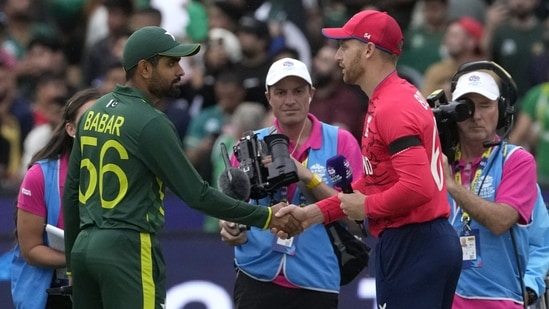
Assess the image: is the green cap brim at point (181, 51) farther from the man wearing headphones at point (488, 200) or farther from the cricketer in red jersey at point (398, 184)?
the man wearing headphones at point (488, 200)

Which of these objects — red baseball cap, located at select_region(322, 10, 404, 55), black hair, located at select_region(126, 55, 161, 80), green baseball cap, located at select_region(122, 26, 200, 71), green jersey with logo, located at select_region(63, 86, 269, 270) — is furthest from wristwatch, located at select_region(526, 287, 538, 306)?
black hair, located at select_region(126, 55, 161, 80)

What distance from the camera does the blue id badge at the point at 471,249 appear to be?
8.01 meters

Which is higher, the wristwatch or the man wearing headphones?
the man wearing headphones

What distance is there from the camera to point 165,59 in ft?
24.3

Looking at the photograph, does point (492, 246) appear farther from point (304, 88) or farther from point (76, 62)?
point (76, 62)

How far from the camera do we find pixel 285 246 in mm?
8406

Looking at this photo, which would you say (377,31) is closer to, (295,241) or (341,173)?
(341,173)

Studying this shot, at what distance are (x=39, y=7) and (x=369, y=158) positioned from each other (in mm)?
9108

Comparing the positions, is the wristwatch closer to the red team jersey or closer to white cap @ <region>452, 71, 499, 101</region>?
the red team jersey

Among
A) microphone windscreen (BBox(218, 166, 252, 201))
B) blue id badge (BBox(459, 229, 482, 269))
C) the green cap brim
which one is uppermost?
the green cap brim

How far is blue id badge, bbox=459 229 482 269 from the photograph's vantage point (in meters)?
8.01

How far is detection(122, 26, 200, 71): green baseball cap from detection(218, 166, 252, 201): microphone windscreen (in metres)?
0.93

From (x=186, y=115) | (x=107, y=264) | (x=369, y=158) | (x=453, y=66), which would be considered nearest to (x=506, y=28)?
(x=453, y=66)

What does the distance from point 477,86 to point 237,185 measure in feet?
5.19
